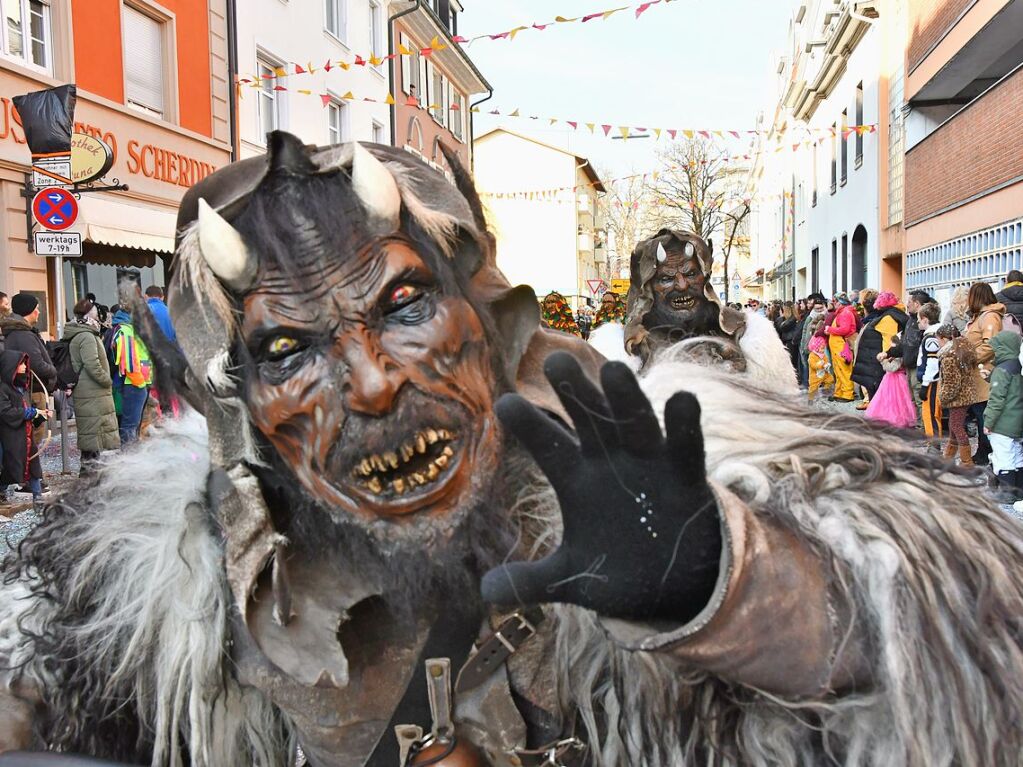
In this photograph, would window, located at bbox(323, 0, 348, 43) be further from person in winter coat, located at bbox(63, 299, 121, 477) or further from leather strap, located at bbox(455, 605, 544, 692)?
leather strap, located at bbox(455, 605, 544, 692)

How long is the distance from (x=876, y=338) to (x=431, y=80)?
64.4ft

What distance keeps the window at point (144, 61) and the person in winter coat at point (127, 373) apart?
17.5 ft

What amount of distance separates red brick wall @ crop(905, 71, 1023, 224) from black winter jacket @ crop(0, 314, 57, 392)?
10.5m

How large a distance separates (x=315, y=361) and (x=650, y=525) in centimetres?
60

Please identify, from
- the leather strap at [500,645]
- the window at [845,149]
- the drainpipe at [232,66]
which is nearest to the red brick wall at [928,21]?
the window at [845,149]

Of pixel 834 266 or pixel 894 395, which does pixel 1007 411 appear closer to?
pixel 894 395

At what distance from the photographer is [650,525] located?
1189 mm

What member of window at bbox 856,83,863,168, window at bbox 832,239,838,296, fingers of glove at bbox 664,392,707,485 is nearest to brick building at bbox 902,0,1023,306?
window at bbox 856,83,863,168

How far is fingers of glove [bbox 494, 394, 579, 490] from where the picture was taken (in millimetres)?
1218

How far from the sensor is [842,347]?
1273 cm

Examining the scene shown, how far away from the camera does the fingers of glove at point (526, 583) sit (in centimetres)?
122

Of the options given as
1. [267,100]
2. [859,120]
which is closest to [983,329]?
[267,100]

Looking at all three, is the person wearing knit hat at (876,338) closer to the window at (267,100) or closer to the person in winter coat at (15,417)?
the person in winter coat at (15,417)

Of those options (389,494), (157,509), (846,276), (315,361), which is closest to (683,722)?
(389,494)
